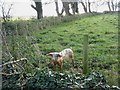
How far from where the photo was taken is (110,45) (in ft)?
31.2

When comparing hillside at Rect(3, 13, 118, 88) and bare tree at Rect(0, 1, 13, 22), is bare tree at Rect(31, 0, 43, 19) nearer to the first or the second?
hillside at Rect(3, 13, 118, 88)

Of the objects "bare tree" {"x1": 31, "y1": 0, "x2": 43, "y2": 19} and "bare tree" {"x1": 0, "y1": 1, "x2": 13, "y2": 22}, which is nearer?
"bare tree" {"x1": 0, "y1": 1, "x2": 13, "y2": 22}

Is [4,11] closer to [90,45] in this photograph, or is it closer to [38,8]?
[90,45]

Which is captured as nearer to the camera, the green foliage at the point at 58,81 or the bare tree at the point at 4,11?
the green foliage at the point at 58,81

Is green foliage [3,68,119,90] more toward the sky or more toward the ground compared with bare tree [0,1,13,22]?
more toward the ground

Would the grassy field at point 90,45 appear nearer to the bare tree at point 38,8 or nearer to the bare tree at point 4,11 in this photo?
the bare tree at point 4,11

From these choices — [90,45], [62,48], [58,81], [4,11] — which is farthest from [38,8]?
[58,81]

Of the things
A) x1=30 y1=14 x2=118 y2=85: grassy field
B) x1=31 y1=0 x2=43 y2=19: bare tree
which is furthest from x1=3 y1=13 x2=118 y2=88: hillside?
x1=31 y1=0 x2=43 y2=19: bare tree

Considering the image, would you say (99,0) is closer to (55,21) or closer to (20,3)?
(55,21)

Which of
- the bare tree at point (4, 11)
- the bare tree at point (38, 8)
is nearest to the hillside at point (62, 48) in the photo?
the bare tree at point (4, 11)

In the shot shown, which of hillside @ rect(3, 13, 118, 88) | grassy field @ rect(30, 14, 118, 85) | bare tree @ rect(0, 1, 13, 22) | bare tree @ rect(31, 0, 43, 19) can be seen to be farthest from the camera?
bare tree @ rect(31, 0, 43, 19)

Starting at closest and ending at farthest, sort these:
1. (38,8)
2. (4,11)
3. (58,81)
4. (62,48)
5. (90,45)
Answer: (58,81) < (62,48) < (90,45) < (4,11) < (38,8)

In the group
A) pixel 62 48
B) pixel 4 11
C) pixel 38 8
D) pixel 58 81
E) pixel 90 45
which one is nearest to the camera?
pixel 58 81

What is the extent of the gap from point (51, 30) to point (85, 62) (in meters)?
6.95
